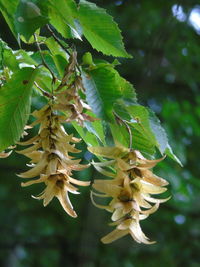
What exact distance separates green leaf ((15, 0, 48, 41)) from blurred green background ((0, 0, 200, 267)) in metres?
2.58

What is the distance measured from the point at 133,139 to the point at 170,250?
14.9 ft

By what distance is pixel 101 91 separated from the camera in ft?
3.40

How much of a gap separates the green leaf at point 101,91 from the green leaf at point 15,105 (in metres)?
0.14

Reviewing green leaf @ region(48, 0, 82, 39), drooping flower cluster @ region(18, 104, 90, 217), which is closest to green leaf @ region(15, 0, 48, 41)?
green leaf @ region(48, 0, 82, 39)

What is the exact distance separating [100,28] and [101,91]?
20 centimetres

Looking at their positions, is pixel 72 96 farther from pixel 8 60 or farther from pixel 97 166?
pixel 8 60

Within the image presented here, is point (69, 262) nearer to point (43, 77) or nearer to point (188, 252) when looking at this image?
point (188, 252)

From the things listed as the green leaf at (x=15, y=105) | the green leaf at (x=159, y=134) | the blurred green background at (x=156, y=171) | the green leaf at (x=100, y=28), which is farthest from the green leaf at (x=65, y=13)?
the blurred green background at (x=156, y=171)

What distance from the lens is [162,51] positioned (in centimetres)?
438

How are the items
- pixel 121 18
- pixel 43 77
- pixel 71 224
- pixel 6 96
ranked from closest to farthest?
pixel 6 96 → pixel 43 77 → pixel 121 18 → pixel 71 224

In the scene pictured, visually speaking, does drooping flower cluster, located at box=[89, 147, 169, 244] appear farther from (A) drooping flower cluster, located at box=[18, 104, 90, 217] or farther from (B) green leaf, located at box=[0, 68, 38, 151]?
(B) green leaf, located at box=[0, 68, 38, 151]

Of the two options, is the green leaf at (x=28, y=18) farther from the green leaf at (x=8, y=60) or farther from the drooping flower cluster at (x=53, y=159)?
the green leaf at (x=8, y=60)

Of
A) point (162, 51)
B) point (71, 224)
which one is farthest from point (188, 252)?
point (162, 51)

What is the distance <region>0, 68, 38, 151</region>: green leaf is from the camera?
3.65ft
